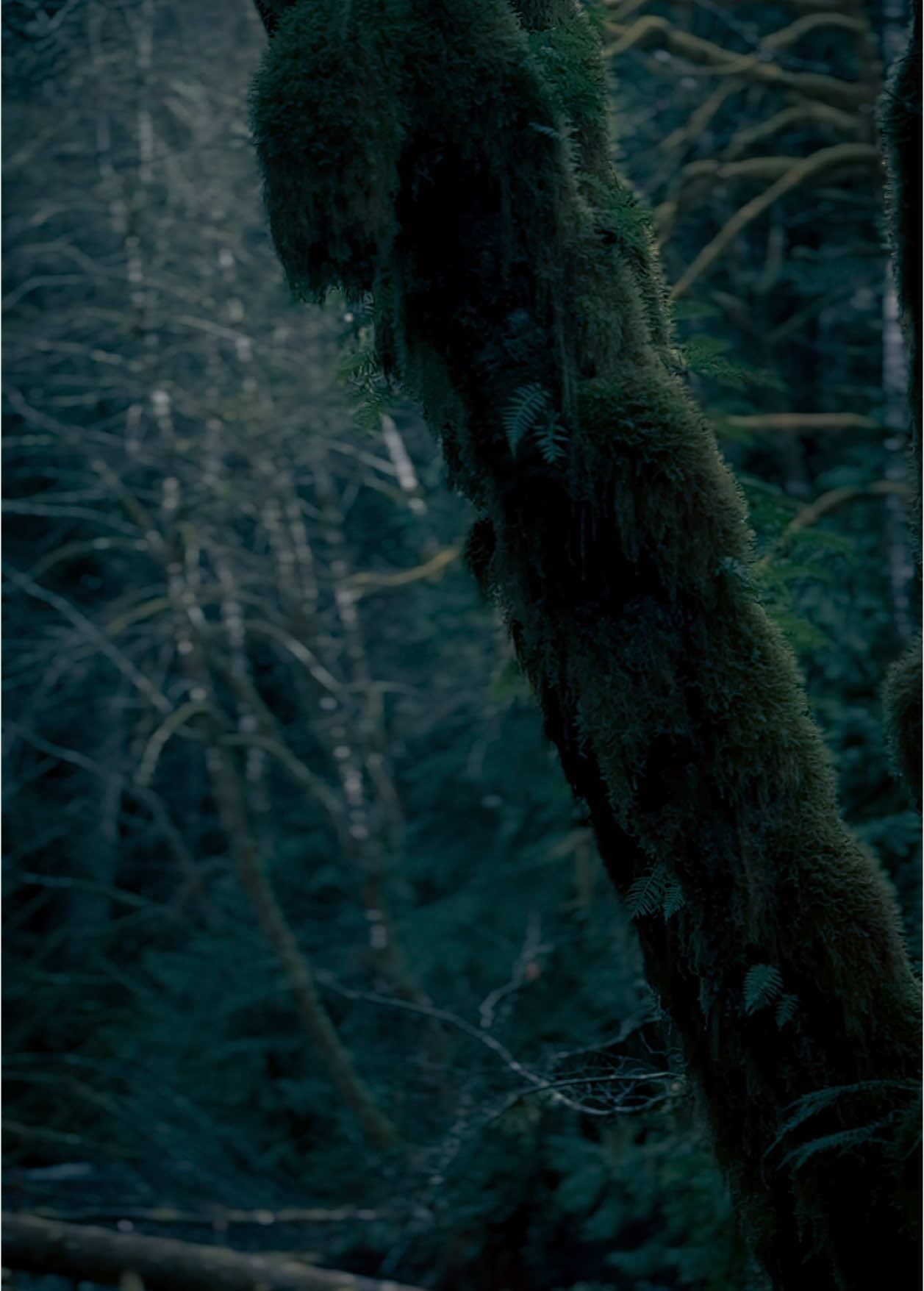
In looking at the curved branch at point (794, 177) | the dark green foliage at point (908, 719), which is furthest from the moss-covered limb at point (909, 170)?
the curved branch at point (794, 177)

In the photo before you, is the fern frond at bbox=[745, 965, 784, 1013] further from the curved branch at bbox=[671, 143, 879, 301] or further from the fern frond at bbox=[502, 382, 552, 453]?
the curved branch at bbox=[671, 143, 879, 301]

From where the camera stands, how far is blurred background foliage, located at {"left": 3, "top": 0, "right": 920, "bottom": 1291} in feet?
19.3

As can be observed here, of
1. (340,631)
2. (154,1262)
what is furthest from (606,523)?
(340,631)

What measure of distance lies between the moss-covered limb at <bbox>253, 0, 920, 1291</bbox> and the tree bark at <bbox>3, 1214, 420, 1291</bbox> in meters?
4.98

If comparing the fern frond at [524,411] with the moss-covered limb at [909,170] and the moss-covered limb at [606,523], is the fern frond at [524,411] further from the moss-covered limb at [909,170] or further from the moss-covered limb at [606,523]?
the moss-covered limb at [909,170]

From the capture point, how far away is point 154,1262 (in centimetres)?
635

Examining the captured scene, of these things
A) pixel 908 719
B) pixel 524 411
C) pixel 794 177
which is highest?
pixel 794 177

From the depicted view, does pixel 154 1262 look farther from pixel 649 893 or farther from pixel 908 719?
pixel 908 719

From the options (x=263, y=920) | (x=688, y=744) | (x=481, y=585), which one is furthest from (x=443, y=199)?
(x=263, y=920)

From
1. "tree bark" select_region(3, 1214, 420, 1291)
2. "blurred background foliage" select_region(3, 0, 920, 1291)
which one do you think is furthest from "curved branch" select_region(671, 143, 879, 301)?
"tree bark" select_region(3, 1214, 420, 1291)

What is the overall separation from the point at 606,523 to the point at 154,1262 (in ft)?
20.4

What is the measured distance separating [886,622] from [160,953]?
7157 mm

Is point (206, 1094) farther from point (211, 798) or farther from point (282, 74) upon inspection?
point (282, 74)

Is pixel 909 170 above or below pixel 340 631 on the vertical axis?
above
